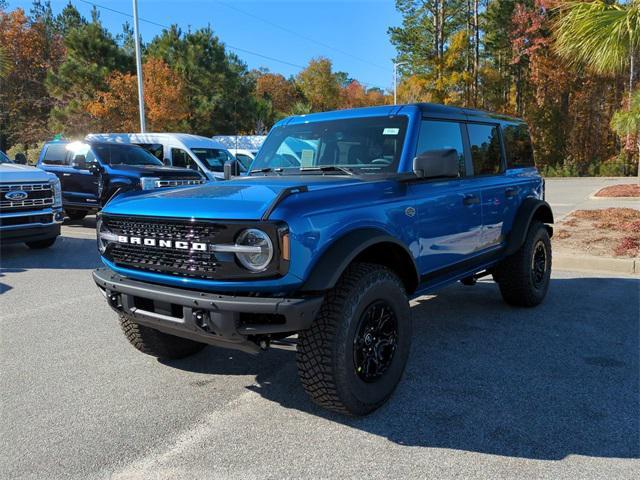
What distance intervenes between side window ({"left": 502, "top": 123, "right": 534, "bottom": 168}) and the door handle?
106 centimetres

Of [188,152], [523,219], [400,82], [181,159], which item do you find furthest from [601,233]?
[400,82]

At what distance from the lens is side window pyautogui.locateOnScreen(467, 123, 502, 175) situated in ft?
15.1

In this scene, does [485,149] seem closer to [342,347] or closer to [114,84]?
[342,347]

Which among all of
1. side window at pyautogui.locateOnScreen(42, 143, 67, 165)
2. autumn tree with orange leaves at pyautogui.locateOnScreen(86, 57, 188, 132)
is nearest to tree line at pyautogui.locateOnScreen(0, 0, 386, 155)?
autumn tree with orange leaves at pyautogui.locateOnScreen(86, 57, 188, 132)

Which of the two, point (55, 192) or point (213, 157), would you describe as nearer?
point (55, 192)

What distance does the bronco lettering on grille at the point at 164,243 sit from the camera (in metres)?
2.87

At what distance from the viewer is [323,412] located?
321cm

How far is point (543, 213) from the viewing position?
218 inches

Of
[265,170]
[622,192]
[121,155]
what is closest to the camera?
[265,170]

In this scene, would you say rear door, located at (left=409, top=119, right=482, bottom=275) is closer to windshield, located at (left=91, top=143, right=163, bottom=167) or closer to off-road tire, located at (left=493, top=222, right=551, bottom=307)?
off-road tire, located at (left=493, top=222, right=551, bottom=307)

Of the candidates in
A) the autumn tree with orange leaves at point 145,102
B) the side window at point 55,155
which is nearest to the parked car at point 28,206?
the side window at point 55,155

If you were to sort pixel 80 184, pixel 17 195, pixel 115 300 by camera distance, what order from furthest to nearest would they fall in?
pixel 80 184 < pixel 17 195 < pixel 115 300

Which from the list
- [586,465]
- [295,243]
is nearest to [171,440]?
[295,243]

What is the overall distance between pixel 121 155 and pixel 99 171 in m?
0.91
